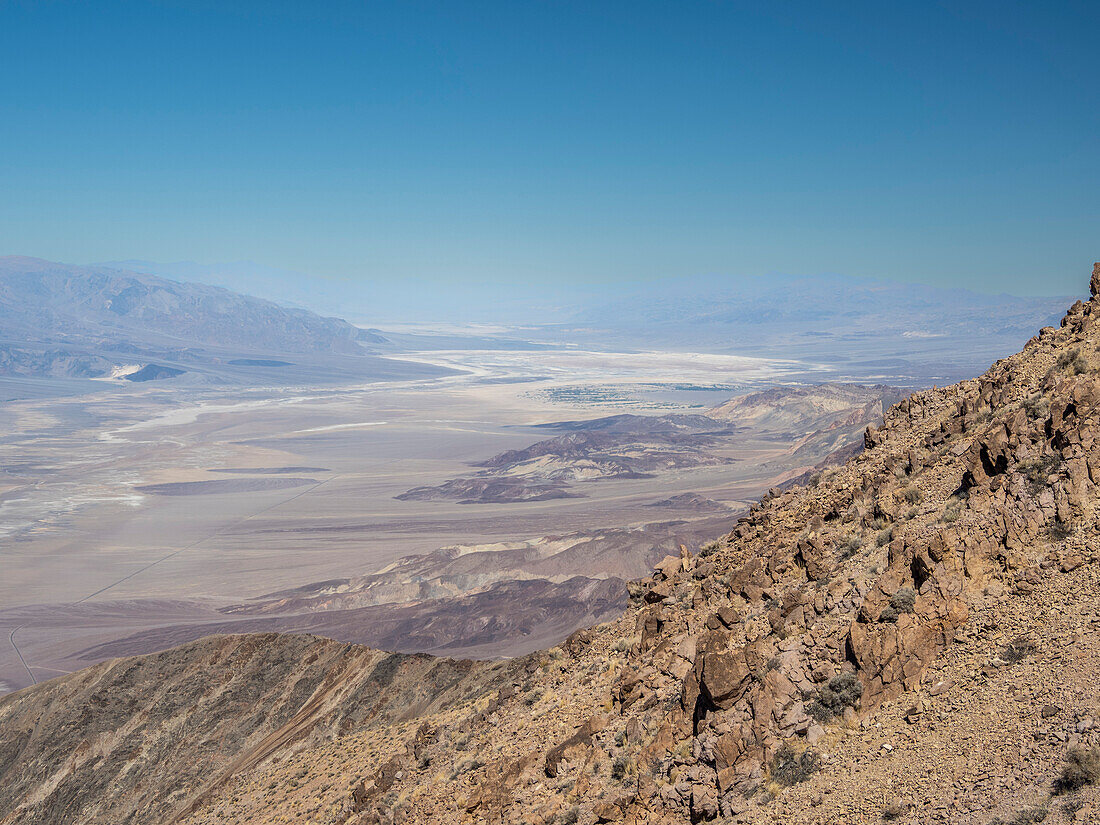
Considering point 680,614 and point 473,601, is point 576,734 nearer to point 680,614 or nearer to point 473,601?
point 680,614

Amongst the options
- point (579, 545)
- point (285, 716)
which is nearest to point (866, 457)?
point (285, 716)

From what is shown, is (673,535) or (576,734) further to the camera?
(673,535)

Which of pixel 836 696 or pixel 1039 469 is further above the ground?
pixel 1039 469

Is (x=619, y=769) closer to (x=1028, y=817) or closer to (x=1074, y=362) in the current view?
(x=1028, y=817)

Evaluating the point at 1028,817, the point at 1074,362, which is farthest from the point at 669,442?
the point at 1028,817

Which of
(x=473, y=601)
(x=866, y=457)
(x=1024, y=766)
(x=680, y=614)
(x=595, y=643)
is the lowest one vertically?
(x=473, y=601)

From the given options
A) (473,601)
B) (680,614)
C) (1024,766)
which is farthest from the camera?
(473,601)
